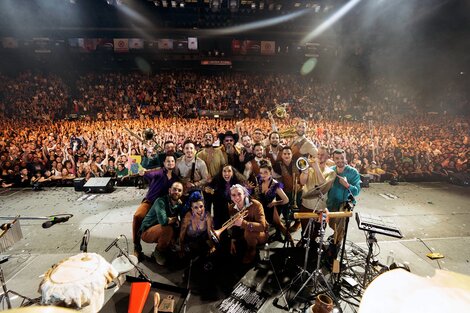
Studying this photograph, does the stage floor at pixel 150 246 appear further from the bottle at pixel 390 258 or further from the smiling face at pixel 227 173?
the smiling face at pixel 227 173

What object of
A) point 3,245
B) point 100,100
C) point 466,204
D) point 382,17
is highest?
point 382,17

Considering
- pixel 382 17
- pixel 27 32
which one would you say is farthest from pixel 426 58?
pixel 27 32

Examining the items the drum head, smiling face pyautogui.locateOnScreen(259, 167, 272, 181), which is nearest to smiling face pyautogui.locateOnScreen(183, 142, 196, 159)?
smiling face pyautogui.locateOnScreen(259, 167, 272, 181)

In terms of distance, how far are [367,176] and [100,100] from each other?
19.0 metres

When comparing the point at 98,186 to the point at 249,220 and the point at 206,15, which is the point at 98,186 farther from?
the point at 206,15

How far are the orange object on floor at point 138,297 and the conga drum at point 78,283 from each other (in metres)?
0.93

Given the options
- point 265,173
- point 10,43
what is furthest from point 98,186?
point 10,43

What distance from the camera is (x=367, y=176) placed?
8.61 meters

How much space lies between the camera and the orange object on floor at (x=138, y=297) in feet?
8.85

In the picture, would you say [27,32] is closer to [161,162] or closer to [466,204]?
[161,162]

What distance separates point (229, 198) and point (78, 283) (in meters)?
2.91

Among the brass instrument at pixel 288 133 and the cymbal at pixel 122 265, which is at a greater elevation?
the brass instrument at pixel 288 133

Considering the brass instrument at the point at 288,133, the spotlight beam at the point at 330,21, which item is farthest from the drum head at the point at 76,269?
the spotlight beam at the point at 330,21

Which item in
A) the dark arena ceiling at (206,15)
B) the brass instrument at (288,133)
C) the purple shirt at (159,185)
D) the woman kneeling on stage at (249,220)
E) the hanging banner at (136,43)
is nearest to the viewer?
the woman kneeling on stage at (249,220)
